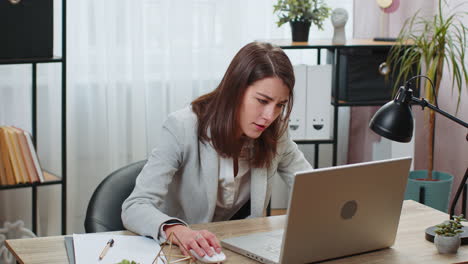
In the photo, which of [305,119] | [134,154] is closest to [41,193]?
[134,154]

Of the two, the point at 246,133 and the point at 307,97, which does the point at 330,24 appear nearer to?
the point at 307,97

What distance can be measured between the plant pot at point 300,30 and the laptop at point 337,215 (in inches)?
67.5

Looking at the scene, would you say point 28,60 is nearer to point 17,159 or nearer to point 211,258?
point 17,159

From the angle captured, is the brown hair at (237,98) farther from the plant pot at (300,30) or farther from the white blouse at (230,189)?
the plant pot at (300,30)

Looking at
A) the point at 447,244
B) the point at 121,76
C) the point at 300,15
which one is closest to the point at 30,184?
the point at 121,76

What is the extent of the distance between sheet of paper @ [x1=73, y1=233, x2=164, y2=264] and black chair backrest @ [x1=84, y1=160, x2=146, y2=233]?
0.25 metres

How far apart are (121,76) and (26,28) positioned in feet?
2.45

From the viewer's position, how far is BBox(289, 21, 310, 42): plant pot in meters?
3.36

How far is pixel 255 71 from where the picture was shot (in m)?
2.05

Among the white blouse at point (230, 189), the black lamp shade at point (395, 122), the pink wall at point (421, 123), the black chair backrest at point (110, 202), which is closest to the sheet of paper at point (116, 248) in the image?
the black chair backrest at point (110, 202)

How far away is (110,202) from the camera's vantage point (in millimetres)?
2195

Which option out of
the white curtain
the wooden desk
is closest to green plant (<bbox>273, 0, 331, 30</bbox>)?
the white curtain

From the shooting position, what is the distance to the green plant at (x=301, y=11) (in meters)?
3.33

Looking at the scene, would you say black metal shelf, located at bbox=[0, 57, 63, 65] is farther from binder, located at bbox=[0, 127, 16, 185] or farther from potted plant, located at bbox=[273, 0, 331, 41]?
potted plant, located at bbox=[273, 0, 331, 41]
